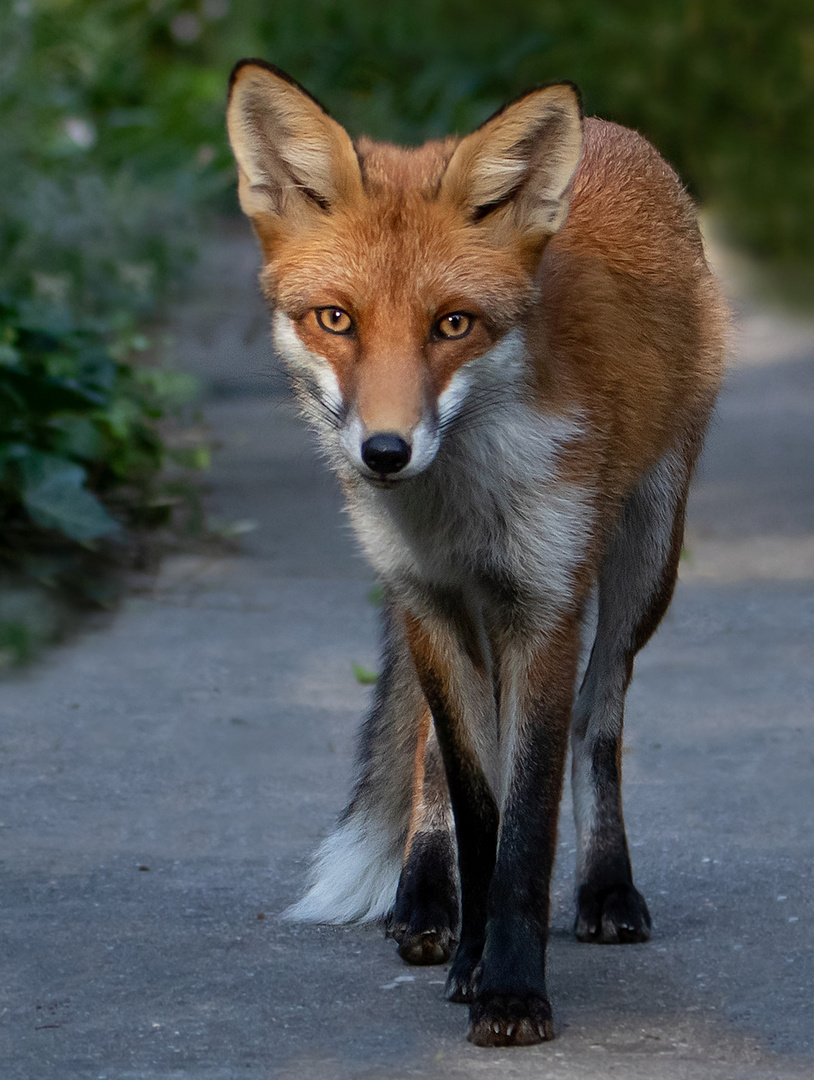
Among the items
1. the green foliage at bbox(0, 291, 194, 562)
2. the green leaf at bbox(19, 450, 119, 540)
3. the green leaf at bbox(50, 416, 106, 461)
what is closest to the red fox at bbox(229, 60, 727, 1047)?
the green leaf at bbox(19, 450, 119, 540)

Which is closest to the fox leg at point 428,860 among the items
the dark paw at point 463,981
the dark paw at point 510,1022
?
the dark paw at point 463,981

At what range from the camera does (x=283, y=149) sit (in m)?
3.38

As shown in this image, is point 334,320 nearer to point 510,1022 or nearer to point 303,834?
point 510,1022

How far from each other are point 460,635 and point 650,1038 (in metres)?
0.97

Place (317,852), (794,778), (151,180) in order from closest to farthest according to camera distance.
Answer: (317,852)
(794,778)
(151,180)

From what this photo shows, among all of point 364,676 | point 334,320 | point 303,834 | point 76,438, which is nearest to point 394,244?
point 334,320

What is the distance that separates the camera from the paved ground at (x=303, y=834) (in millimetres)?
3240

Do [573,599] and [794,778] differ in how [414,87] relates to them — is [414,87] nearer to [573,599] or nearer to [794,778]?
[794,778]

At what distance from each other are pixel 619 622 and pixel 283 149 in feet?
5.14

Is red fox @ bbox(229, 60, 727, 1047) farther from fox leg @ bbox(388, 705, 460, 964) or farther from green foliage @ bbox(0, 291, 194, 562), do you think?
green foliage @ bbox(0, 291, 194, 562)

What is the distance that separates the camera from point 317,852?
411 cm

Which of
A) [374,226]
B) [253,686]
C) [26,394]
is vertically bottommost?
[253,686]

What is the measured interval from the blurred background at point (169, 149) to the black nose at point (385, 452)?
128 inches

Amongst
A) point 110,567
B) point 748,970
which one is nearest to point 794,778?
point 748,970
